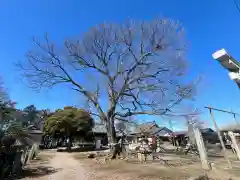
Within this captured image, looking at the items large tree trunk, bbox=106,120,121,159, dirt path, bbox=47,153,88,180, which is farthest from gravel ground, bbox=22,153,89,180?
large tree trunk, bbox=106,120,121,159

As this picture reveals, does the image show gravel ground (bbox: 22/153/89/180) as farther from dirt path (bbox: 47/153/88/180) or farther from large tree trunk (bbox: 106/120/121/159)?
large tree trunk (bbox: 106/120/121/159)

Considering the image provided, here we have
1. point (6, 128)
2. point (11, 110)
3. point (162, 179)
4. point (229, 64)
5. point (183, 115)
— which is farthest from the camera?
point (183, 115)

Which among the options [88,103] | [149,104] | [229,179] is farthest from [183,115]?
[229,179]

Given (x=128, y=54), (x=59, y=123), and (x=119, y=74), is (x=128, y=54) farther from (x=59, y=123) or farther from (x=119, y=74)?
(x=59, y=123)

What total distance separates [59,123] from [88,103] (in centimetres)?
1280

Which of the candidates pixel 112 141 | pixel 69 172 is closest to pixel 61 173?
pixel 69 172

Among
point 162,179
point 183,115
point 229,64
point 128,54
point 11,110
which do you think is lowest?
point 162,179

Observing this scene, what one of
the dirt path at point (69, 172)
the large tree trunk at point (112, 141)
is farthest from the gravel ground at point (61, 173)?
the large tree trunk at point (112, 141)

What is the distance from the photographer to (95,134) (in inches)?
1622

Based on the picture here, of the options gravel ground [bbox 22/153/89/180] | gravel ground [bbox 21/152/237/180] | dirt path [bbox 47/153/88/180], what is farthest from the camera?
dirt path [bbox 47/153/88/180]

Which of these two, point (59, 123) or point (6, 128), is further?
point (59, 123)

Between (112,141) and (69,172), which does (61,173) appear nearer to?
(69,172)

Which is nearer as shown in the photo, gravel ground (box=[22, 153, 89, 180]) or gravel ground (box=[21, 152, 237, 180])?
gravel ground (box=[21, 152, 237, 180])

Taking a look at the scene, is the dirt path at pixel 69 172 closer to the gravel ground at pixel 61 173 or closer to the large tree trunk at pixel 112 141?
the gravel ground at pixel 61 173
